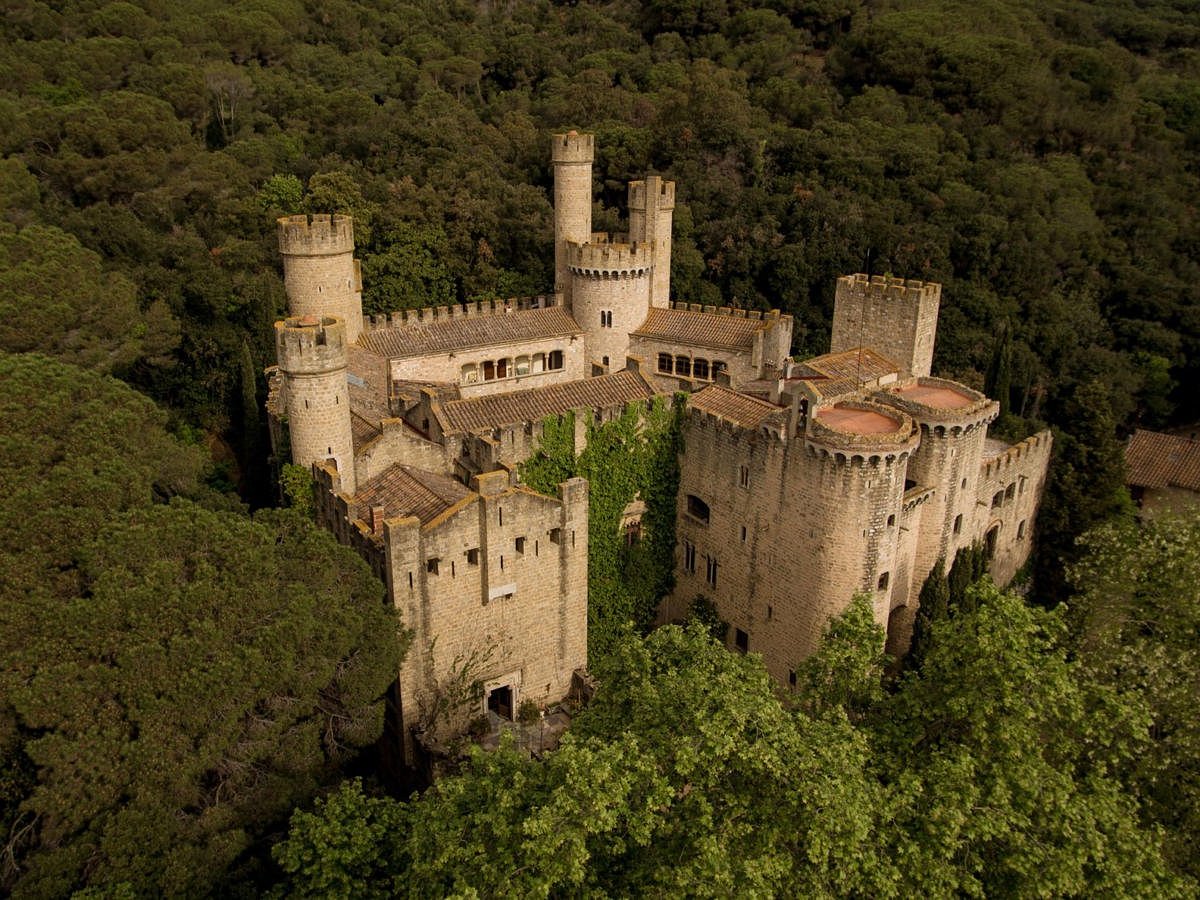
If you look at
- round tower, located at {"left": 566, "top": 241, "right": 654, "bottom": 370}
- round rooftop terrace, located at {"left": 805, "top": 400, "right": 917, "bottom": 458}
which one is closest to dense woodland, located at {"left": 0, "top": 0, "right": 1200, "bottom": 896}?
round rooftop terrace, located at {"left": 805, "top": 400, "right": 917, "bottom": 458}

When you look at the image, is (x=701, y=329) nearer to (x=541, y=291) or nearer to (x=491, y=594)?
(x=541, y=291)

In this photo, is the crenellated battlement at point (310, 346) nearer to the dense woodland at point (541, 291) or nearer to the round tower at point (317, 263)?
the dense woodland at point (541, 291)

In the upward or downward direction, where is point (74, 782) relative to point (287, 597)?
downward

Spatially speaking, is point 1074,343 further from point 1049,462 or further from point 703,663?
point 703,663

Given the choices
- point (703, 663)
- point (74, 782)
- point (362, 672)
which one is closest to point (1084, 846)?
point (703, 663)

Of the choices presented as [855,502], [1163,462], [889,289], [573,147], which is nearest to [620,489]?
[855,502]

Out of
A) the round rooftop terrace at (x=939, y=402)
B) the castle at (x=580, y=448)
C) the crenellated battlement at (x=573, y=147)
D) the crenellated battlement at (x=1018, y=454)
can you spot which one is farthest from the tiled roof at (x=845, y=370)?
the crenellated battlement at (x=573, y=147)

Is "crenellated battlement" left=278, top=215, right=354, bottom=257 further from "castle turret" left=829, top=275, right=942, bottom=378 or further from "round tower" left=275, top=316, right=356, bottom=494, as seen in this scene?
"castle turret" left=829, top=275, right=942, bottom=378
